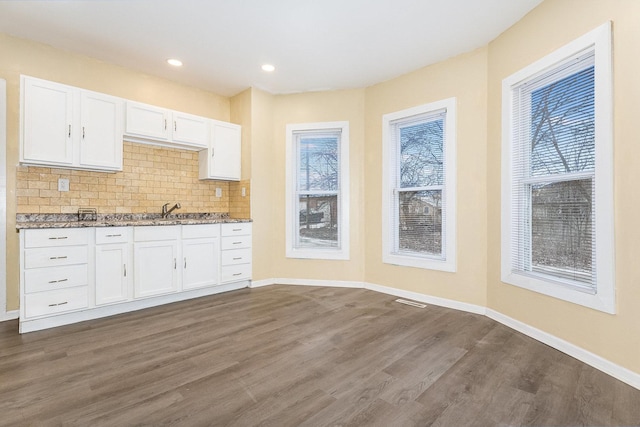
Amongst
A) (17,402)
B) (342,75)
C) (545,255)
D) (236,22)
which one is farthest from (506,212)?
(17,402)

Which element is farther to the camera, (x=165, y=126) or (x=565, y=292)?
(x=165, y=126)

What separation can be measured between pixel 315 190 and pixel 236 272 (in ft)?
5.13

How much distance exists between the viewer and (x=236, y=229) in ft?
13.3

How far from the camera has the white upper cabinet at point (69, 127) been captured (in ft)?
9.29

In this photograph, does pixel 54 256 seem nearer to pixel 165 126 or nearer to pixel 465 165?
pixel 165 126

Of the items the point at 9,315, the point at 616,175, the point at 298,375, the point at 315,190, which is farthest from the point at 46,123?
the point at 616,175

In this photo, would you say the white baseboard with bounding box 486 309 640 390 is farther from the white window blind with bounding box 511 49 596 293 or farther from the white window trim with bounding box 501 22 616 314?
the white window blind with bounding box 511 49 596 293

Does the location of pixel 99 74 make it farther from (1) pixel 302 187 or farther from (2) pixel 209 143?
(1) pixel 302 187

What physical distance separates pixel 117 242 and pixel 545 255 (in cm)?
395

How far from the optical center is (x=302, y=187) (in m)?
4.49

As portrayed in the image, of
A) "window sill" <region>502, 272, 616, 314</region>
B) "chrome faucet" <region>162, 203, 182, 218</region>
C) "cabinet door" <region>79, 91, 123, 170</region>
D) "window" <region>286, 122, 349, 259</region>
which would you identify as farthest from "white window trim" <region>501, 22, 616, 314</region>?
"cabinet door" <region>79, 91, 123, 170</region>

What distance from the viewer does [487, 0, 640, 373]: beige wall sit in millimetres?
1880

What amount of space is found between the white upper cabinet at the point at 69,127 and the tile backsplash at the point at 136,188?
0.96 feet

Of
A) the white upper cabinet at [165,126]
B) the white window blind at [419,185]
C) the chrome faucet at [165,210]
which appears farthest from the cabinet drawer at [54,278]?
the white window blind at [419,185]
